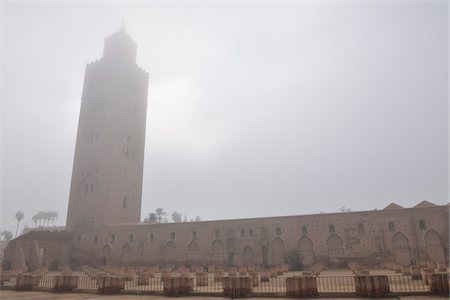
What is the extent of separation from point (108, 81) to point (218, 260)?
2614 cm

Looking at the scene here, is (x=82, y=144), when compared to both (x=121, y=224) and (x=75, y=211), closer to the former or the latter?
(x=75, y=211)

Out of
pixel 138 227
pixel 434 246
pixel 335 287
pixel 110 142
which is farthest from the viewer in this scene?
pixel 110 142

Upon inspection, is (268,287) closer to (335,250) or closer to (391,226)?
(335,250)

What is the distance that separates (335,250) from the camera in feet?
81.6

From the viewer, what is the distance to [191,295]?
10.5 metres

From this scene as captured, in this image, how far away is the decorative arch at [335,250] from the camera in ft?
80.4

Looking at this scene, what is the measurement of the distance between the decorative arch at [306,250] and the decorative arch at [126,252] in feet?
55.0

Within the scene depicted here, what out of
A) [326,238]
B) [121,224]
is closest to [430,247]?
[326,238]

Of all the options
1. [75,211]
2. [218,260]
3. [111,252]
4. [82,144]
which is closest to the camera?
[218,260]

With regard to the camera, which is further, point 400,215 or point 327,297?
point 400,215

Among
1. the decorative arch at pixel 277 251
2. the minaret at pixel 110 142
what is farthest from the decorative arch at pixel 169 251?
the decorative arch at pixel 277 251

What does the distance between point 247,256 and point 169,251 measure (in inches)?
304

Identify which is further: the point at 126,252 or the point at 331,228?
the point at 126,252

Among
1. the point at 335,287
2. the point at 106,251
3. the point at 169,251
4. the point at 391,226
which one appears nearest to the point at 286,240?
the point at 391,226
